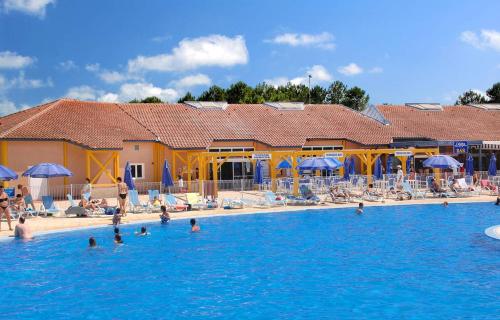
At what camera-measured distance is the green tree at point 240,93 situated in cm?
6550

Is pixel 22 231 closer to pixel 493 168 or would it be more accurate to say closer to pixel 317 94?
pixel 493 168

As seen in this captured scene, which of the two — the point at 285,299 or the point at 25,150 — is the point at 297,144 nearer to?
the point at 25,150

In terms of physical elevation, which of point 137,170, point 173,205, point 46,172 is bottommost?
point 173,205

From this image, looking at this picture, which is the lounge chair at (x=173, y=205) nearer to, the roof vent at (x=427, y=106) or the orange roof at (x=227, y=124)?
the orange roof at (x=227, y=124)

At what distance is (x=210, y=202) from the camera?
958 inches

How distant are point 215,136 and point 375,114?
15618 millimetres

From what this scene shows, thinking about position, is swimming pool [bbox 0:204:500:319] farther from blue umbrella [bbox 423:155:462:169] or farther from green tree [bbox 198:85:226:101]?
green tree [bbox 198:85:226:101]

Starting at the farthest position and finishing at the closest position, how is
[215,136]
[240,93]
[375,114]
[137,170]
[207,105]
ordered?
[240,93], [375,114], [207,105], [215,136], [137,170]

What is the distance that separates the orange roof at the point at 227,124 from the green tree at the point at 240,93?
21.8 m

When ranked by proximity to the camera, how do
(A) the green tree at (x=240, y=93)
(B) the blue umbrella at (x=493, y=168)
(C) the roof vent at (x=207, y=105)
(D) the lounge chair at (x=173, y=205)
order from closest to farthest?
(D) the lounge chair at (x=173, y=205), (B) the blue umbrella at (x=493, y=168), (C) the roof vent at (x=207, y=105), (A) the green tree at (x=240, y=93)

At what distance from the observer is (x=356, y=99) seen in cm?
7862

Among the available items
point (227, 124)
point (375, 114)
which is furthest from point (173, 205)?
point (375, 114)

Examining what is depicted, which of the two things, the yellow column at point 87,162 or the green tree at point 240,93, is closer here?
the yellow column at point 87,162

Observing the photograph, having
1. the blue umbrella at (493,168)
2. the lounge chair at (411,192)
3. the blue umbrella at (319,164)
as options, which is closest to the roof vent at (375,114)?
the blue umbrella at (493,168)
